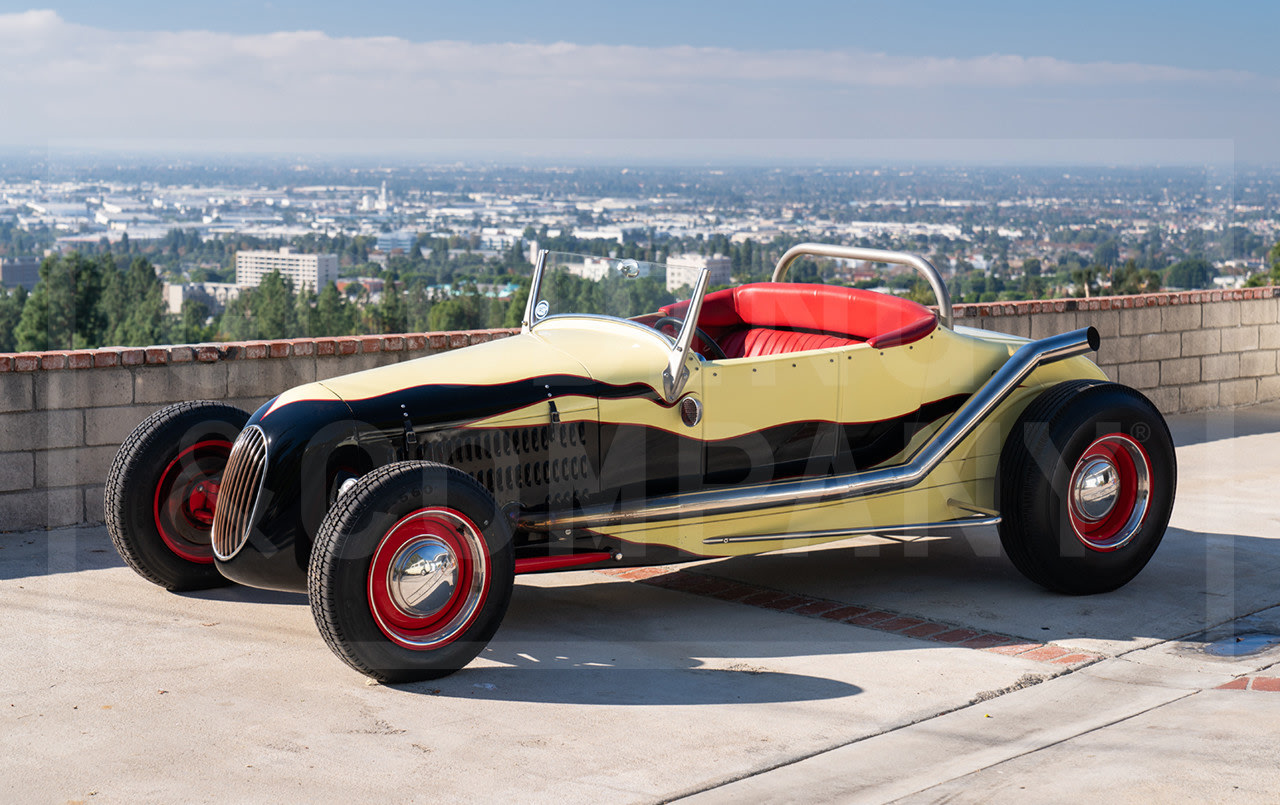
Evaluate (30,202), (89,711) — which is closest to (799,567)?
(89,711)

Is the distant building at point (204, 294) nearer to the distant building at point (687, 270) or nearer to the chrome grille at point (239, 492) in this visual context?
the distant building at point (687, 270)

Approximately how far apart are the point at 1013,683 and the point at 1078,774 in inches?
34.4

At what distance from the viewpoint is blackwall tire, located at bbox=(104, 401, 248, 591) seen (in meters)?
5.46

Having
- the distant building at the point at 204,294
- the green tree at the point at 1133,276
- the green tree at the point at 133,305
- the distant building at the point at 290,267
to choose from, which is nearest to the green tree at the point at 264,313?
the distant building at the point at 290,267

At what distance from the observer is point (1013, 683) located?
14.7 ft

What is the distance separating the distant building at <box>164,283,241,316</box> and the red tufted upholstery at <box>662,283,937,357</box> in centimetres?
7371

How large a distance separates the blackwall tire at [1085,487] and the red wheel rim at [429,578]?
2559 millimetres

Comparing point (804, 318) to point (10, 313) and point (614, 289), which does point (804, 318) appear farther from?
point (10, 313)

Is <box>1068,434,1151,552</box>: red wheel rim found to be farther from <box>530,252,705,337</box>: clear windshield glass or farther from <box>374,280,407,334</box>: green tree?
<box>374,280,407,334</box>: green tree

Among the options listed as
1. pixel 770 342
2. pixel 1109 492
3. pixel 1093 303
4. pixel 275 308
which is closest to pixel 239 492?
pixel 770 342

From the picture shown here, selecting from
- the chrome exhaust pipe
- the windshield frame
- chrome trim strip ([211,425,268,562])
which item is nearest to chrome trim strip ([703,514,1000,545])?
the chrome exhaust pipe

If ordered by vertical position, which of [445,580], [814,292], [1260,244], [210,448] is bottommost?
[445,580]

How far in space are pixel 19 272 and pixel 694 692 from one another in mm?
86709

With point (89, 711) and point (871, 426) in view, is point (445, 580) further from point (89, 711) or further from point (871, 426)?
point (871, 426)
